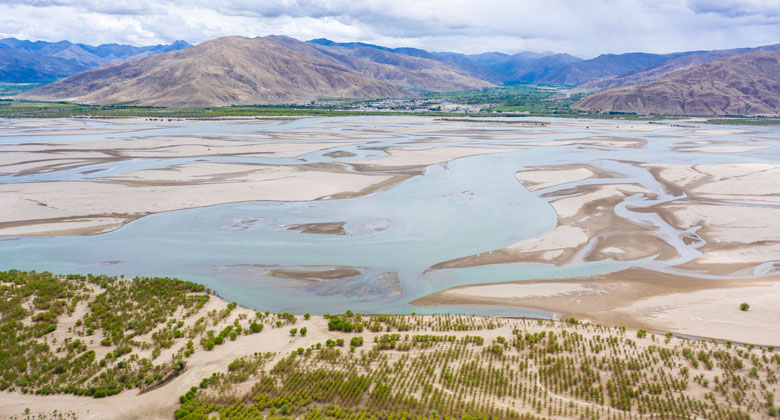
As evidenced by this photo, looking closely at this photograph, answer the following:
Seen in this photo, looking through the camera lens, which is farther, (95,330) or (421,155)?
(421,155)

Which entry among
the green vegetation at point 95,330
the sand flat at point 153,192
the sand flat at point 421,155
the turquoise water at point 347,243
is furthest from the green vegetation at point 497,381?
the sand flat at point 421,155

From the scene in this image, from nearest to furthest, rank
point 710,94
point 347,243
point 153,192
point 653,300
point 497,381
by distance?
point 497,381 < point 653,300 < point 347,243 < point 153,192 < point 710,94

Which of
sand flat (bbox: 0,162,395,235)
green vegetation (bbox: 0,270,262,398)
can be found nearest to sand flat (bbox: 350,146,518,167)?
sand flat (bbox: 0,162,395,235)

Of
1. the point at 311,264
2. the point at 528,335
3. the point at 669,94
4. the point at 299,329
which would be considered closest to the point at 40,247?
the point at 311,264

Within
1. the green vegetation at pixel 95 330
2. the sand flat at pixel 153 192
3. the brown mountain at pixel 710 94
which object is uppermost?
the brown mountain at pixel 710 94

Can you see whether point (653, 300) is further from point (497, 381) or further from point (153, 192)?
point (153, 192)

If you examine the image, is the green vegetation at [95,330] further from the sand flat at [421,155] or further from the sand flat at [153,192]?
the sand flat at [421,155]

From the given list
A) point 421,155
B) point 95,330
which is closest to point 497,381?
Answer: point 95,330

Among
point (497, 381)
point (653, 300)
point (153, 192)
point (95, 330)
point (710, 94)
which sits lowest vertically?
point (497, 381)

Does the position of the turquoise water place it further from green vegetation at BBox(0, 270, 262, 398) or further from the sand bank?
green vegetation at BBox(0, 270, 262, 398)
